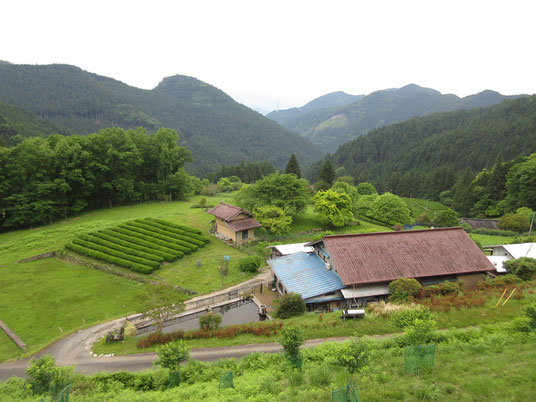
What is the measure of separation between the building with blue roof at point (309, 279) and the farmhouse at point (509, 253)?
17366 millimetres

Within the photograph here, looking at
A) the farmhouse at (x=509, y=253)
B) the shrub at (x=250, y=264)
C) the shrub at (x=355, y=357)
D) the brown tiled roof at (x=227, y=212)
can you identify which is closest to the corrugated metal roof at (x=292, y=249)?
the shrub at (x=250, y=264)

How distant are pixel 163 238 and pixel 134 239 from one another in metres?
3.49

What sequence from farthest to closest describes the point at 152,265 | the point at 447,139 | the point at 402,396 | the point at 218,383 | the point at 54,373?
the point at 447,139 → the point at 152,265 → the point at 218,383 → the point at 54,373 → the point at 402,396

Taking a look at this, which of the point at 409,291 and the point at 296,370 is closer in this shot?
the point at 296,370

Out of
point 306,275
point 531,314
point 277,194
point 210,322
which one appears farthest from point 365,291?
point 277,194

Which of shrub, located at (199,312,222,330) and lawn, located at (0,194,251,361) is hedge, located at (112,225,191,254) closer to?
lawn, located at (0,194,251,361)

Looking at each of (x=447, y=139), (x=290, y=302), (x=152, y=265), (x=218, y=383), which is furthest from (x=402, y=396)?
(x=447, y=139)

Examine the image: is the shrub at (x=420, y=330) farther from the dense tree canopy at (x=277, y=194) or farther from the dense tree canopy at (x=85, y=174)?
the dense tree canopy at (x=85, y=174)

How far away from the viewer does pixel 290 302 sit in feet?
74.9

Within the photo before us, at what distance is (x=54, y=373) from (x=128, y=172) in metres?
47.7

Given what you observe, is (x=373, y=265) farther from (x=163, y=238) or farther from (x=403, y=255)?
(x=163, y=238)

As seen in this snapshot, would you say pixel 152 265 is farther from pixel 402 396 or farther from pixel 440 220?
pixel 440 220

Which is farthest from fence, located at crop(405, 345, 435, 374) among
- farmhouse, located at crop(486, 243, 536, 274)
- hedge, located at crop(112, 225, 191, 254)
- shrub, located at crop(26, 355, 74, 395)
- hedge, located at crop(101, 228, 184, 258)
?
hedge, located at crop(112, 225, 191, 254)

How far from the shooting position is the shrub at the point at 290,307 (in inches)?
894
